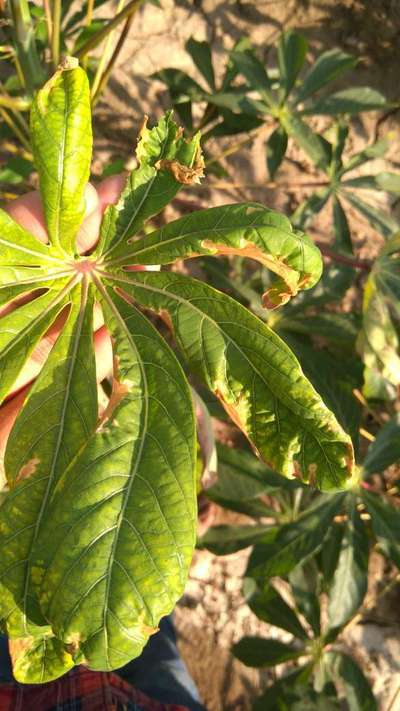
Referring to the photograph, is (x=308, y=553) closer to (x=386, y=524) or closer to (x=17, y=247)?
(x=386, y=524)

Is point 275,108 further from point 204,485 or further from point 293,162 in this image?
point 204,485

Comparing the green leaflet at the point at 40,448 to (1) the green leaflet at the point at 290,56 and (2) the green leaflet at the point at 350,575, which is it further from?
(1) the green leaflet at the point at 290,56

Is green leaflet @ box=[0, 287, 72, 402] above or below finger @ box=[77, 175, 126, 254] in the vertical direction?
below

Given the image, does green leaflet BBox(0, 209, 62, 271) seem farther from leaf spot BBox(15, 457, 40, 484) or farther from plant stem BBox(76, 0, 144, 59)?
plant stem BBox(76, 0, 144, 59)

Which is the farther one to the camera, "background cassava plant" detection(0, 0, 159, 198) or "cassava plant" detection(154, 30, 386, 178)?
"cassava plant" detection(154, 30, 386, 178)

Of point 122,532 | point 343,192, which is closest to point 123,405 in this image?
point 122,532

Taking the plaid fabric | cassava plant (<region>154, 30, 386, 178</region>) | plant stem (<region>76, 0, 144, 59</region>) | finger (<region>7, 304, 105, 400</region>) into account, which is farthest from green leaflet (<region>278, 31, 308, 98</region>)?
the plaid fabric
